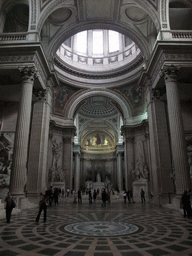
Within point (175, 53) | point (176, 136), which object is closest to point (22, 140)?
point (176, 136)

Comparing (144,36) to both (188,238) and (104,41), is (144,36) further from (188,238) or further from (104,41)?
(104,41)

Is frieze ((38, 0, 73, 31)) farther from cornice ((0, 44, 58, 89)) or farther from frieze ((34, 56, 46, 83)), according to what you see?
frieze ((34, 56, 46, 83))

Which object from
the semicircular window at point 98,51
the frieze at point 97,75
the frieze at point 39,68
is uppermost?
the semicircular window at point 98,51

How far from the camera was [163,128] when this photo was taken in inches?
491

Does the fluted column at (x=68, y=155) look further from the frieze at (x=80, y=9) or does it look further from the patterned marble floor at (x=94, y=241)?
the patterned marble floor at (x=94, y=241)

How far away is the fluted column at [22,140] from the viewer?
360 inches

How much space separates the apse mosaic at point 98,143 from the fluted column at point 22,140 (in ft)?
111

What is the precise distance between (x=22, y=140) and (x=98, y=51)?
25259 mm

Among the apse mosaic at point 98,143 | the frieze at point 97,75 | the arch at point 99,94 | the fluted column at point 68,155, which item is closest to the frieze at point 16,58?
the frieze at point 97,75

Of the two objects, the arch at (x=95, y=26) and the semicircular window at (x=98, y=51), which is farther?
the semicircular window at (x=98, y=51)

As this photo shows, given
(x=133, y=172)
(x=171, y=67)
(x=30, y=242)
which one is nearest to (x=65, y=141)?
(x=133, y=172)

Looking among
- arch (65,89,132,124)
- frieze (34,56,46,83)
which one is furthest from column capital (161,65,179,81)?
arch (65,89,132,124)

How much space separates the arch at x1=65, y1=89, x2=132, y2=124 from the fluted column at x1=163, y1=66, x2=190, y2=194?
15796mm

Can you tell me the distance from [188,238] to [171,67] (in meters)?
8.99
